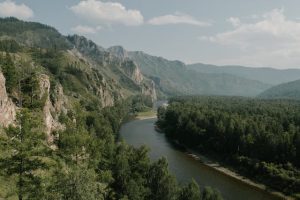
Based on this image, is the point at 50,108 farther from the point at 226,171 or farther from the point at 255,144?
the point at 255,144

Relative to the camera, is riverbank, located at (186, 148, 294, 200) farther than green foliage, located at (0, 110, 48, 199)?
Yes

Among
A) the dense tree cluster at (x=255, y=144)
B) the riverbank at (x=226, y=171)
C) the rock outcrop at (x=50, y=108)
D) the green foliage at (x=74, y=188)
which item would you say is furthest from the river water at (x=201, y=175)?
the green foliage at (x=74, y=188)

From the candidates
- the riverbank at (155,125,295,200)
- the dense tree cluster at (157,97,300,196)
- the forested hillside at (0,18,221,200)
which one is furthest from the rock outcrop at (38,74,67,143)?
the dense tree cluster at (157,97,300,196)

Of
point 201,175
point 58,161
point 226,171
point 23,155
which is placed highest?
point 23,155

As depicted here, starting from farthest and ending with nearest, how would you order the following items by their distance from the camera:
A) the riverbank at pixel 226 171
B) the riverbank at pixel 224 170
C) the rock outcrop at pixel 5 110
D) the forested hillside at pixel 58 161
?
the riverbank at pixel 224 170 < the riverbank at pixel 226 171 < the rock outcrop at pixel 5 110 < the forested hillside at pixel 58 161

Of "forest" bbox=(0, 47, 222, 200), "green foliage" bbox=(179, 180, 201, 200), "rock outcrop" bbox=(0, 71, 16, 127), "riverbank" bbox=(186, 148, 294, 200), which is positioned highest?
"rock outcrop" bbox=(0, 71, 16, 127)

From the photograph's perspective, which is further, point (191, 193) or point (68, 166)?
point (191, 193)

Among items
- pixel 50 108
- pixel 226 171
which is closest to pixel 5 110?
pixel 50 108

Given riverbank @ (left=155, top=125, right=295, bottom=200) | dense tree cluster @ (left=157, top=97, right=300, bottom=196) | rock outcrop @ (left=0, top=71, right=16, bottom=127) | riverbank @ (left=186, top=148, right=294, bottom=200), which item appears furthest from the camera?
dense tree cluster @ (left=157, top=97, right=300, bottom=196)

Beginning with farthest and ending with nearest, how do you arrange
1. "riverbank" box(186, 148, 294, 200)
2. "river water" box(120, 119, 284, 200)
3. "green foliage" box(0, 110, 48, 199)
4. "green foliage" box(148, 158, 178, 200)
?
"riverbank" box(186, 148, 294, 200), "river water" box(120, 119, 284, 200), "green foliage" box(148, 158, 178, 200), "green foliage" box(0, 110, 48, 199)

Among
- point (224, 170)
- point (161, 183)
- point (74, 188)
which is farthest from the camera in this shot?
point (224, 170)

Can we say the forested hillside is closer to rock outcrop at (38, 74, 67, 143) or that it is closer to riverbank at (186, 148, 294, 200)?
rock outcrop at (38, 74, 67, 143)

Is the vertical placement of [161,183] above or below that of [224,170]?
above

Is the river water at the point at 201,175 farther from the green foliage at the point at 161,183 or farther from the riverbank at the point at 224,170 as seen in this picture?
the green foliage at the point at 161,183
